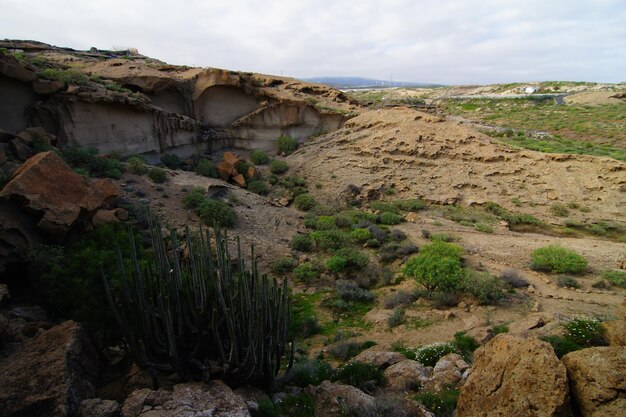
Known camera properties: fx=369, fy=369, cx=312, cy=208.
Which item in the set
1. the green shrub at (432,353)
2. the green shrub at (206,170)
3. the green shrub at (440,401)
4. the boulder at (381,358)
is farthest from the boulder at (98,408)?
the green shrub at (206,170)

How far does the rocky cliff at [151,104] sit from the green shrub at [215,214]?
22.6ft

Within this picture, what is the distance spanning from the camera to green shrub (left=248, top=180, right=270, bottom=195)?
60.6 ft

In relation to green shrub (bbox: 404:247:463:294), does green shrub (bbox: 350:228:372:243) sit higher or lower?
lower

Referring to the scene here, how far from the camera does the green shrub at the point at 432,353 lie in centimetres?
613

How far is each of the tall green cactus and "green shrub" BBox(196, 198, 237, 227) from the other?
7965mm

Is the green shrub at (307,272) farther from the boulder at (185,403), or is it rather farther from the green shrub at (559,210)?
the green shrub at (559,210)

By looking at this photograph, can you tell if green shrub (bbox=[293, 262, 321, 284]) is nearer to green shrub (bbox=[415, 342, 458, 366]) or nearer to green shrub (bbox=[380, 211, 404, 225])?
green shrub (bbox=[415, 342, 458, 366])

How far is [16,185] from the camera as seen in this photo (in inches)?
298

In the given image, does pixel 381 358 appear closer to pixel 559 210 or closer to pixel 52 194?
pixel 52 194

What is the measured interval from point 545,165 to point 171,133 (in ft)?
64.6

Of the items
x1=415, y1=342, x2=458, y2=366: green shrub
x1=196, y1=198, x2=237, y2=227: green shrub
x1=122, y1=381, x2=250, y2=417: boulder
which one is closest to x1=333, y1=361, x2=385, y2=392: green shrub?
x1=415, y1=342, x2=458, y2=366: green shrub

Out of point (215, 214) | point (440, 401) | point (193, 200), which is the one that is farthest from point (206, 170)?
point (440, 401)

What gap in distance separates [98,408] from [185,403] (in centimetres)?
87

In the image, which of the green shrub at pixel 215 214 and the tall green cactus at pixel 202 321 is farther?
the green shrub at pixel 215 214
